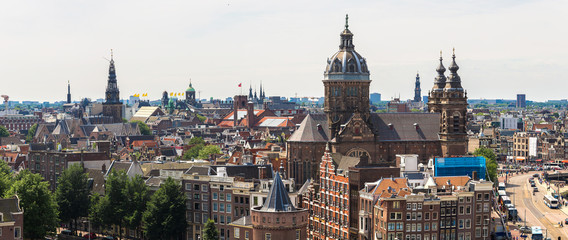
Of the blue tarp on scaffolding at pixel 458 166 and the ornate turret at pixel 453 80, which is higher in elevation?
the ornate turret at pixel 453 80

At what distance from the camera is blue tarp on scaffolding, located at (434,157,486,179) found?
5768 inches

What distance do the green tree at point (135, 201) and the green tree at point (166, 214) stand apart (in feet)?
11.8

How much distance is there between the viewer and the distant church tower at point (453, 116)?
536ft

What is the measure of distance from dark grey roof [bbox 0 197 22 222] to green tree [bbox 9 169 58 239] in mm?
9411

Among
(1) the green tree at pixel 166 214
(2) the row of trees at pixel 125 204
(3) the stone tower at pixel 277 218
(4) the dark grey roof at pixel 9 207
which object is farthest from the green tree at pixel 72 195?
(3) the stone tower at pixel 277 218

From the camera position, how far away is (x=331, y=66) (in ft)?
525

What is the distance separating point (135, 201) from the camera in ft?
472

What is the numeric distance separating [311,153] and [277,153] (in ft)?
115

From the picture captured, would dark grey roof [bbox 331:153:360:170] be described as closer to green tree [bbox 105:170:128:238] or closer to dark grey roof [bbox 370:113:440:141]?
dark grey roof [bbox 370:113:440:141]

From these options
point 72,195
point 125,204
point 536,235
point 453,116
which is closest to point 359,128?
point 453,116

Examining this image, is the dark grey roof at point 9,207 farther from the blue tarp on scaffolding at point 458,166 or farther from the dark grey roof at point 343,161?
the blue tarp on scaffolding at point 458,166

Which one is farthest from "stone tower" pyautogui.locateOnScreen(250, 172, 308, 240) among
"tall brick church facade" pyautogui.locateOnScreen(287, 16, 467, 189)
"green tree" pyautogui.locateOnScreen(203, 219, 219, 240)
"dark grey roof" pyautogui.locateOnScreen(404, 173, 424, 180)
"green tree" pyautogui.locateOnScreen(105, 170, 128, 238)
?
"tall brick church facade" pyautogui.locateOnScreen(287, 16, 467, 189)

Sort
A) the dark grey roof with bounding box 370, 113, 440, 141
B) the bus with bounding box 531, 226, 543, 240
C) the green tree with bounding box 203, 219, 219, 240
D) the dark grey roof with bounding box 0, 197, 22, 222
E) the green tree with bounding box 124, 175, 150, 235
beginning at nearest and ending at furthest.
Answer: the dark grey roof with bounding box 0, 197, 22, 222 < the green tree with bounding box 203, 219, 219, 240 < the green tree with bounding box 124, 175, 150, 235 < the bus with bounding box 531, 226, 543, 240 < the dark grey roof with bounding box 370, 113, 440, 141

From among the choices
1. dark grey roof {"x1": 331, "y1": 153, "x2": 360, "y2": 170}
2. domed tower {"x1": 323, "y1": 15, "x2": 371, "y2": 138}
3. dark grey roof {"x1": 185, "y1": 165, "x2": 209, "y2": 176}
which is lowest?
dark grey roof {"x1": 185, "y1": 165, "x2": 209, "y2": 176}
